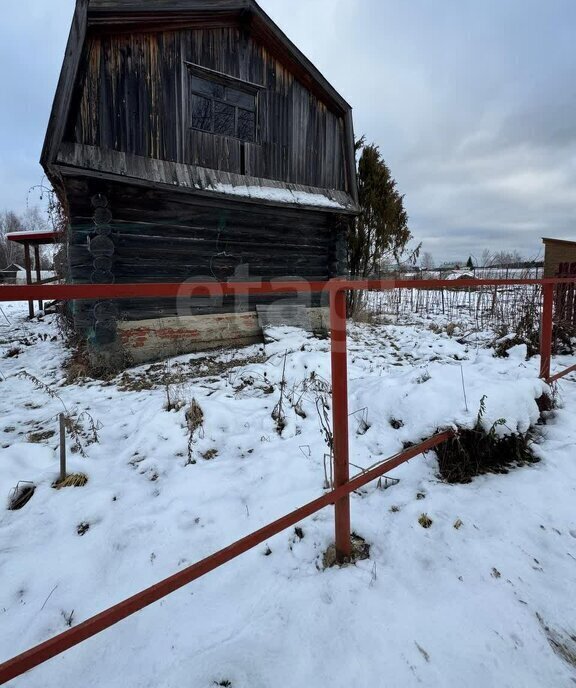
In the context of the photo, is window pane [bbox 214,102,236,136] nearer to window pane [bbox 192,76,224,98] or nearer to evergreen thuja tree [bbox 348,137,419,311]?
window pane [bbox 192,76,224,98]

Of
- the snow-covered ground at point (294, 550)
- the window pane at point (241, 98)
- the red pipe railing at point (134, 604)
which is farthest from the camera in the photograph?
the window pane at point (241, 98)

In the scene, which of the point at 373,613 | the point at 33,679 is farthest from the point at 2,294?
the point at 373,613

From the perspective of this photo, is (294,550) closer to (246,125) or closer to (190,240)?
(190,240)

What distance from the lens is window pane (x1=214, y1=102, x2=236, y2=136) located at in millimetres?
6504

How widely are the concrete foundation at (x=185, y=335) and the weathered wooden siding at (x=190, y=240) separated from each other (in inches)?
7.0

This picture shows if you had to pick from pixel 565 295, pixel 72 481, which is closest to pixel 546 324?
pixel 565 295

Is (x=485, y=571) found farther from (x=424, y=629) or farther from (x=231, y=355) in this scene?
(x=231, y=355)

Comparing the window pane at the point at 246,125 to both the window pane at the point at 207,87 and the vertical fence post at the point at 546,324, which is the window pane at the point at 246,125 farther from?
the vertical fence post at the point at 546,324

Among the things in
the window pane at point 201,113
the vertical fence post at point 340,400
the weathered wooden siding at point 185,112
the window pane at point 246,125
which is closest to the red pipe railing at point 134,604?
the vertical fence post at point 340,400

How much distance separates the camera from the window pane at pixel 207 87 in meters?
6.24

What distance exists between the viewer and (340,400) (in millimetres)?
1683

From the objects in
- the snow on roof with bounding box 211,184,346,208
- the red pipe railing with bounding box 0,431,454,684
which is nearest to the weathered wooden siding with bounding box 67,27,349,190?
the snow on roof with bounding box 211,184,346,208

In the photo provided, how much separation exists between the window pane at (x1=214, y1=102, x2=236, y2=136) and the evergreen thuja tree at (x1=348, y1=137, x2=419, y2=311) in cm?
435

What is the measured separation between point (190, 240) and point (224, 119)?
236 cm
